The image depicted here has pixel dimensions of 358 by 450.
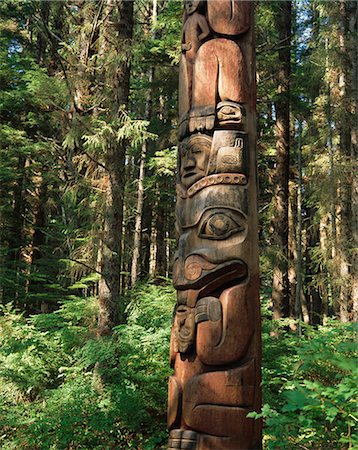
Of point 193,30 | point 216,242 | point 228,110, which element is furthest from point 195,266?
point 193,30

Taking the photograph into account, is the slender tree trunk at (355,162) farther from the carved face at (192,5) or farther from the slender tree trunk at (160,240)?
the slender tree trunk at (160,240)

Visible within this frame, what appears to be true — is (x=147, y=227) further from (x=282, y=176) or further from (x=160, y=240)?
(x=282, y=176)

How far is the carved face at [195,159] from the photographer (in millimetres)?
4648

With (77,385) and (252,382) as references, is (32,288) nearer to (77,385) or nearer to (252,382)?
(77,385)

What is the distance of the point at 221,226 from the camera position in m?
4.30

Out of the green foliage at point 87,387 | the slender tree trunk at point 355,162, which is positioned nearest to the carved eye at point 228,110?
the green foliage at point 87,387

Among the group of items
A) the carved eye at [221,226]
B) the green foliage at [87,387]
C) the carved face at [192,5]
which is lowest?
the green foliage at [87,387]

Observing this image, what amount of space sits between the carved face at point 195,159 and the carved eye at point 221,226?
538 mm

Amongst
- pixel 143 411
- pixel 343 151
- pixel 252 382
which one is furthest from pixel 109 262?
pixel 343 151

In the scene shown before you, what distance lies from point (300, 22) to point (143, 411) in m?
17.0

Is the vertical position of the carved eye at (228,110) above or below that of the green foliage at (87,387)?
above

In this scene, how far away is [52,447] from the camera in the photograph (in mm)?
5512

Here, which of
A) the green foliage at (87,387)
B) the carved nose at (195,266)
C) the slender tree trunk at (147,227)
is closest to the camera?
the carved nose at (195,266)

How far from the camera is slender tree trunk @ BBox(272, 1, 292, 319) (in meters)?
10.2
